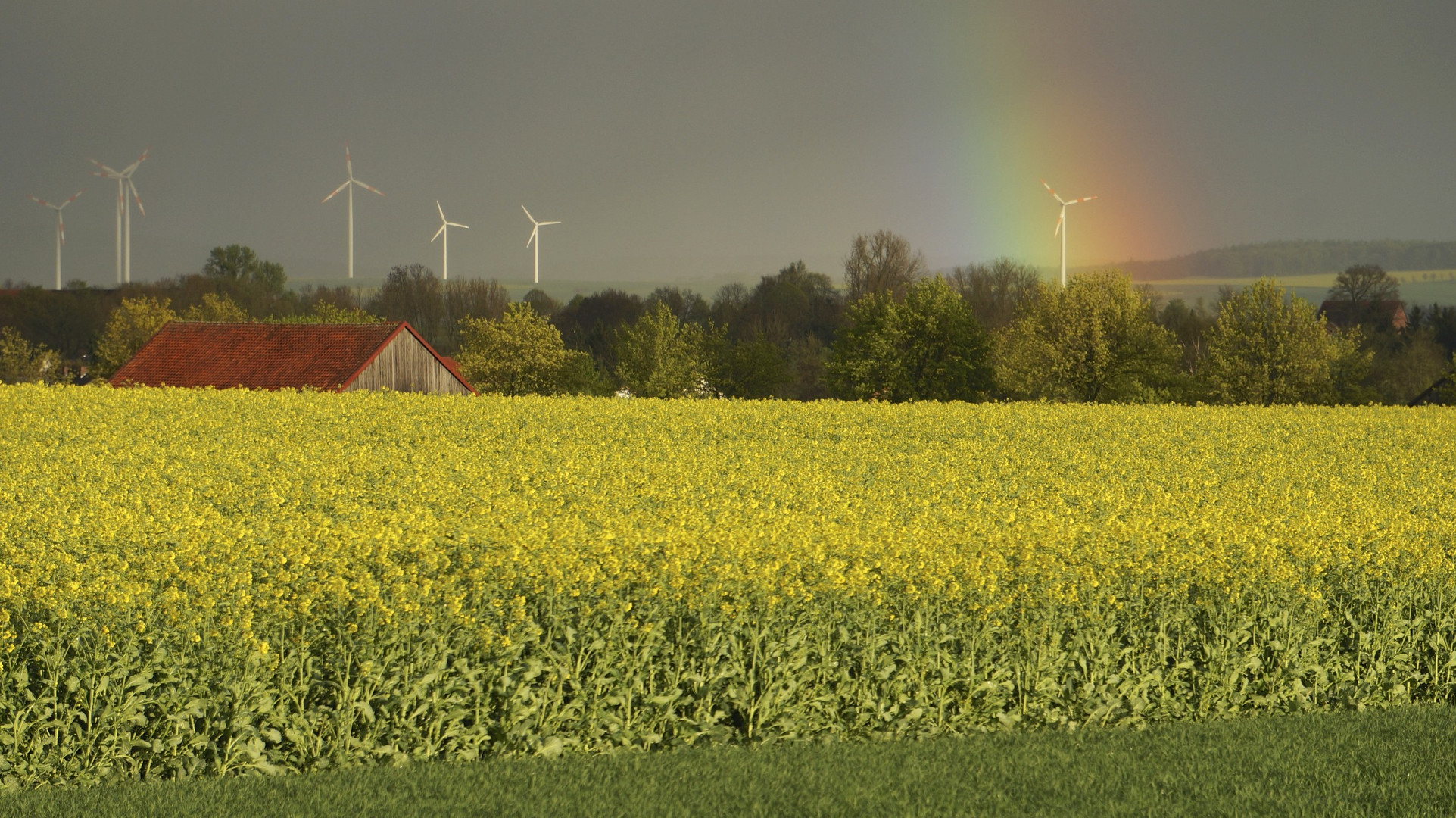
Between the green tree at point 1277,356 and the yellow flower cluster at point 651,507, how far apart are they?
36080mm

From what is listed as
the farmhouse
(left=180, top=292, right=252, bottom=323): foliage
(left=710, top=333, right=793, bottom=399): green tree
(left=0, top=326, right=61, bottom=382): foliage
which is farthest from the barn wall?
(left=180, top=292, right=252, bottom=323): foliage

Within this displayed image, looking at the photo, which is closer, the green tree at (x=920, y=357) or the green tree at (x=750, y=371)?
the green tree at (x=920, y=357)

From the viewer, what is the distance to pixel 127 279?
313 feet

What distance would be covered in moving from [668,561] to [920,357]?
198ft

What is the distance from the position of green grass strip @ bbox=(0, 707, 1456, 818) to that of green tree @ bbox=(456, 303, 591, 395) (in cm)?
7441

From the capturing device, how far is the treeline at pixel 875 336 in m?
67.4

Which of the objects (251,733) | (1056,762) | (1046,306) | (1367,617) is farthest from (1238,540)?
(1046,306)

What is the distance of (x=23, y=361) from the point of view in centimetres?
10206

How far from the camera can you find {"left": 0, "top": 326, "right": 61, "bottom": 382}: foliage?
329 ft

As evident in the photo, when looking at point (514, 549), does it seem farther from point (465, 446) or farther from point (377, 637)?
point (465, 446)

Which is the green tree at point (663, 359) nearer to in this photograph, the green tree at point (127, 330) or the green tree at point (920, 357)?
the green tree at point (920, 357)

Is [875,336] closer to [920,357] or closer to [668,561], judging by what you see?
[920,357]

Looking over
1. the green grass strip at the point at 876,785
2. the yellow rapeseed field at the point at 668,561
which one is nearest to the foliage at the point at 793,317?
the yellow rapeseed field at the point at 668,561

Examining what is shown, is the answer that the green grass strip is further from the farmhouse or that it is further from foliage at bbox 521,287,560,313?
foliage at bbox 521,287,560,313
